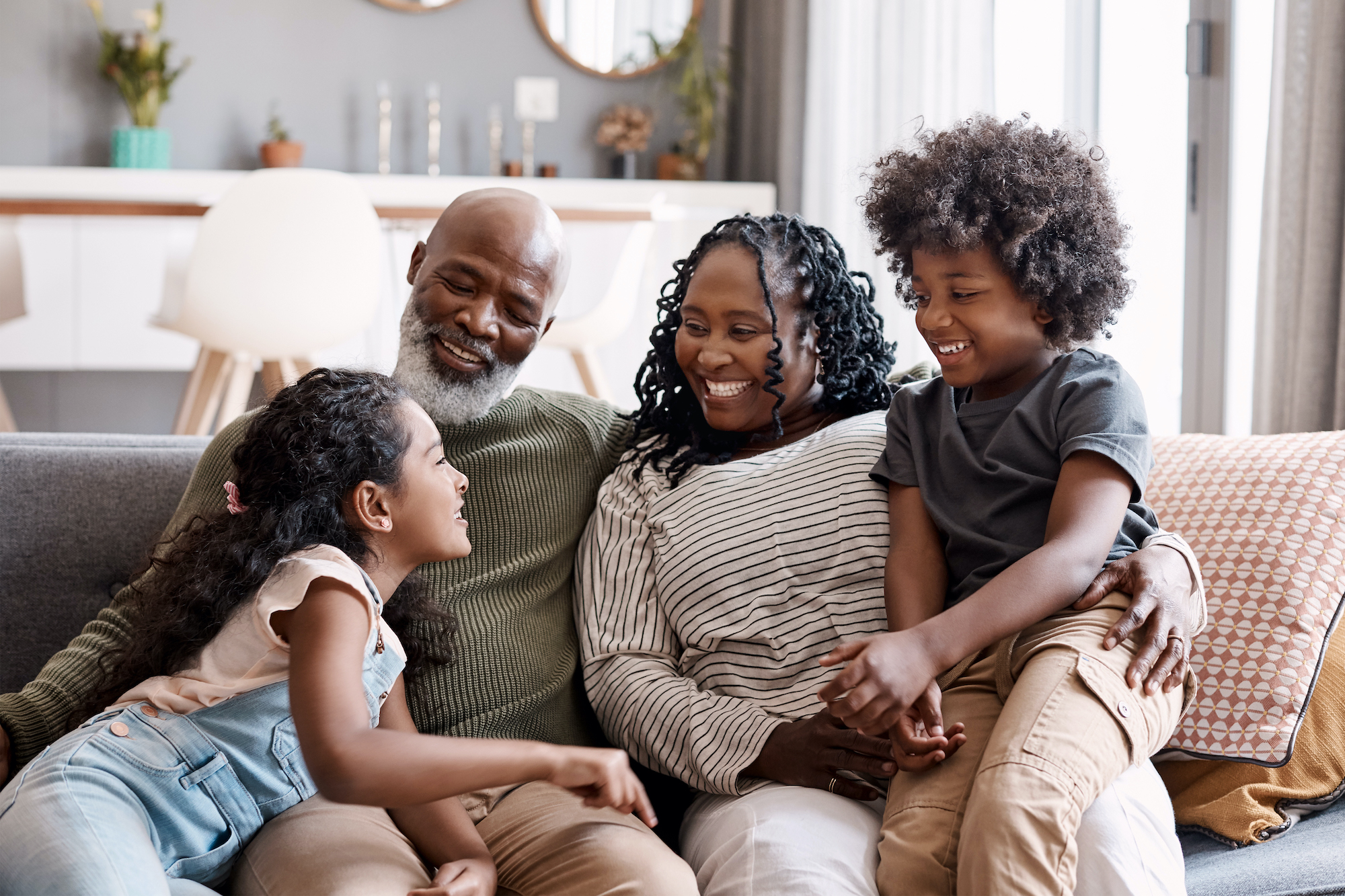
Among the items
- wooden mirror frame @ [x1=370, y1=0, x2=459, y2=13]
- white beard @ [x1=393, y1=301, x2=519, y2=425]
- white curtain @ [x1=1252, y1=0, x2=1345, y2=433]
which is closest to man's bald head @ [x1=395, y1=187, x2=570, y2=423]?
white beard @ [x1=393, y1=301, x2=519, y2=425]

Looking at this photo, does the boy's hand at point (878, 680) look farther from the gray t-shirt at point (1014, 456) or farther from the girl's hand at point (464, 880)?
the girl's hand at point (464, 880)

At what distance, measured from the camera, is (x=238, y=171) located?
4652 millimetres

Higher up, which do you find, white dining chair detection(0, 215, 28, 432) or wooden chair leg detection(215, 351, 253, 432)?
white dining chair detection(0, 215, 28, 432)

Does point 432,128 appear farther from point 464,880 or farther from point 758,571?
point 464,880

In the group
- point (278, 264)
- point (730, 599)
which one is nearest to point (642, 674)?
point (730, 599)

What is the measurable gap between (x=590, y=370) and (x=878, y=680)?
9.15ft

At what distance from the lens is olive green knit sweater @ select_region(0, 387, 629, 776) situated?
1309 millimetres

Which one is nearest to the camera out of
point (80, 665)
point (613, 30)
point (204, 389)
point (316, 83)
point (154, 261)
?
point (80, 665)

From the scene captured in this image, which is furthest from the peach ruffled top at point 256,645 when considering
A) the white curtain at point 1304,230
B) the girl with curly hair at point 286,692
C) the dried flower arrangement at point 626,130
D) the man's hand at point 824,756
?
the dried flower arrangement at point 626,130

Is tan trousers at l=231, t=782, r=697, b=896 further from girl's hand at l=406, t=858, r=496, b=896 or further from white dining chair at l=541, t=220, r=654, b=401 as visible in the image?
white dining chair at l=541, t=220, r=654, b=401

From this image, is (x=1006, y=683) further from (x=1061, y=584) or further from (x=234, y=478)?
(x=234, y=478)

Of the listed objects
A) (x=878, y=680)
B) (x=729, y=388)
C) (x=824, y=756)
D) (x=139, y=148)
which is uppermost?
(x=139, y=148)

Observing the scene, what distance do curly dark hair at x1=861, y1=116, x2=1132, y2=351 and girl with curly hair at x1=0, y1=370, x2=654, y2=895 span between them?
64 centimetres

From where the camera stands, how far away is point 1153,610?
118 cm
